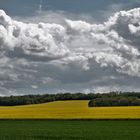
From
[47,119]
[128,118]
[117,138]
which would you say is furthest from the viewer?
[47,119]

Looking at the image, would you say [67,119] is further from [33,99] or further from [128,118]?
[33,99]

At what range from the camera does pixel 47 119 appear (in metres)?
75.6

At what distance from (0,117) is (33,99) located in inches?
2862

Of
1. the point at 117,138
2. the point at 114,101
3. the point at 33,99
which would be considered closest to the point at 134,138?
the point at 117,138

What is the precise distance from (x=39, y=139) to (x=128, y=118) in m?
37.2

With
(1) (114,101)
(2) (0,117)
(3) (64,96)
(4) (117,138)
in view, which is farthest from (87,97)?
(4) (117,138)

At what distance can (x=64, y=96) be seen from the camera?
162 m

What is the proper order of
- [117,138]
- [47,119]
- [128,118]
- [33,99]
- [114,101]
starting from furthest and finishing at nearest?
1. [33,99]
2. [114,101]
3. [47,119]
4. [128,118]
5. [117,138]

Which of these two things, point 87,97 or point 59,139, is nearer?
point 59,139

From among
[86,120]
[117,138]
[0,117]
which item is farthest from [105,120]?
[117,138]

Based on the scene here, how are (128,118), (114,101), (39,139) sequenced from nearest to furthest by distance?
1. (39,139)
2. (128,118)
3. (114,101)

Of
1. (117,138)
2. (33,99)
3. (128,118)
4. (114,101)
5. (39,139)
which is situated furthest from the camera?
(33,99)

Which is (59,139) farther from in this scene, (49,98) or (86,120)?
(49,98)

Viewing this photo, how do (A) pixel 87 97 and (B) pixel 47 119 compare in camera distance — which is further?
(A) pixel 87 97
